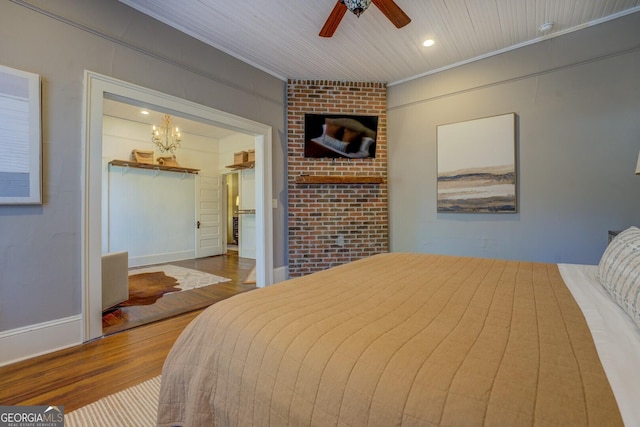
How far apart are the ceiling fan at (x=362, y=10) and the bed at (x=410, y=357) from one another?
185 cm

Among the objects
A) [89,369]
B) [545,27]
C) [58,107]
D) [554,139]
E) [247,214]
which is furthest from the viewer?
[247,214]

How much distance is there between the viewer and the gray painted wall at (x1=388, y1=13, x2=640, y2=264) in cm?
253

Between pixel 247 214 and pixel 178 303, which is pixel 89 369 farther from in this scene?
pixel 247 214

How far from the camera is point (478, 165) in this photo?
3189 mm

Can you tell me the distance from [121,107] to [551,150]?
605 cm

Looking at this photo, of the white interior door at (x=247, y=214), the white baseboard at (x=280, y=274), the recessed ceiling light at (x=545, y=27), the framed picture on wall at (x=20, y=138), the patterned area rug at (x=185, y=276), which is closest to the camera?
the framed picture on wall at (x=20, y=138)

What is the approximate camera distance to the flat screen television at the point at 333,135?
3721mm

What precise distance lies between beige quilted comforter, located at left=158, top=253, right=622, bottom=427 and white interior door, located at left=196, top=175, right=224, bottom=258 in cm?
558

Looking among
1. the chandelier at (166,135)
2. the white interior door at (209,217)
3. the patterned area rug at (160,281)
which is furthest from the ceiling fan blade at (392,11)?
the white interior door at (209,217)

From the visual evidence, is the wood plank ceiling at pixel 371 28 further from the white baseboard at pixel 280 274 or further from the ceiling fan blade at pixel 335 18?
the white baseboard at pixel 280 274

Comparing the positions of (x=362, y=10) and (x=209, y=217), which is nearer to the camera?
(x=362, y=10)

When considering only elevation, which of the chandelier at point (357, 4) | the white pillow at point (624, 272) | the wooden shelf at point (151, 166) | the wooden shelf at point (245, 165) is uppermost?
the chandelier at point (357, 4)

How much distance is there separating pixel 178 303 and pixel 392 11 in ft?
11.0

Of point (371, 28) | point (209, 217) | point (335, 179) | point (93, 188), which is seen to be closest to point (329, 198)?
point (335, 179)
